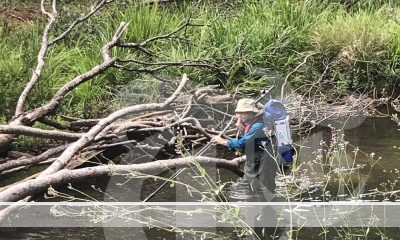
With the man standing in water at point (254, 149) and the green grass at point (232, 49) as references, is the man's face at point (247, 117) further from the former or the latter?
the green grass at point (232, 49)

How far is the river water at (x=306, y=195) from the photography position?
546 cm

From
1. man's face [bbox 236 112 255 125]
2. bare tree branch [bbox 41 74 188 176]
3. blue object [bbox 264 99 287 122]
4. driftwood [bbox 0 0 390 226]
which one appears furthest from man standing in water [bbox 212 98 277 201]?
bare tree branch [bbox 41 74 188 176]

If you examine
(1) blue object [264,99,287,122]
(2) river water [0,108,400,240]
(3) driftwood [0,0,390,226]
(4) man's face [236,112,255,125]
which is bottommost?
(2) river water [0,108,400,240]

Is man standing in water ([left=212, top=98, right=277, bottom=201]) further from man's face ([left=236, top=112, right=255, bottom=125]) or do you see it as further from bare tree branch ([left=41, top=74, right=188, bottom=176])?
bare tree branch ([left=41, top=74, right=188, bottom=176])

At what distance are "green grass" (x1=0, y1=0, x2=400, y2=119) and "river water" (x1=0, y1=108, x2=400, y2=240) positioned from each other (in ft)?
3.27

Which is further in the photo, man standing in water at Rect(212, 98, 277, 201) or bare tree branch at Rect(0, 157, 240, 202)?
man standing in water at Rect(212, 98, 277, 201)

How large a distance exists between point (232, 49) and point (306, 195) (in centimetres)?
368

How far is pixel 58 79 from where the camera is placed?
30.2 ft

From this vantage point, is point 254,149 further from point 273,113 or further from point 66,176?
point 66,176

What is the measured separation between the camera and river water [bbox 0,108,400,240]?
546 cm

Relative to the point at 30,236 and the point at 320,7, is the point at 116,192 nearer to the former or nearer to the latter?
the point at 30,236

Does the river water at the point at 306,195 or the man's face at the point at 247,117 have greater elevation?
the man's face at the point at 247,117

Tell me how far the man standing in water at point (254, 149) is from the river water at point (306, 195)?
1.01ft

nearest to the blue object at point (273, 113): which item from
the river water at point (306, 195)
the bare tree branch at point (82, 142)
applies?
the river water at point (306, 195)
